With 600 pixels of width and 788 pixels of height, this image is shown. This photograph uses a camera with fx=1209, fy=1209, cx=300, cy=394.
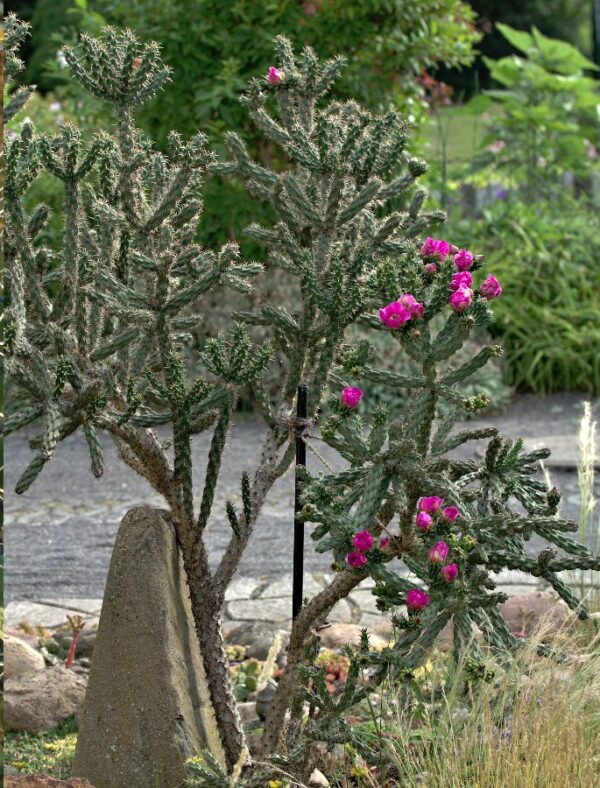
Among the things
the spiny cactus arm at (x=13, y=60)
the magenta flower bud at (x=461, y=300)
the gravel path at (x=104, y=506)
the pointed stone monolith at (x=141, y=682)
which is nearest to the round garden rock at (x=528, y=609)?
the gravel path at (x=104, y=506)

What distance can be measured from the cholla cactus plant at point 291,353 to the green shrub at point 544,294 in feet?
17.3

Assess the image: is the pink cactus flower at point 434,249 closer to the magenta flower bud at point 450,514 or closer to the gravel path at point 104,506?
the magenta flower bud at point 450,514

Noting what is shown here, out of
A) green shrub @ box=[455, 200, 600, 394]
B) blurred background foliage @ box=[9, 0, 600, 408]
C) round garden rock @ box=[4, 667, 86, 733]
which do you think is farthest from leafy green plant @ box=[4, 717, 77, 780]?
green shrub @ box=[455, 200, 600, 394]

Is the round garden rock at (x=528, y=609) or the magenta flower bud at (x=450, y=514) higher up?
the magenta flower bud at (x=450, y=514)

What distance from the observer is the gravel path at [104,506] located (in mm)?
5141

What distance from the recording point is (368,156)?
3025 millimetres

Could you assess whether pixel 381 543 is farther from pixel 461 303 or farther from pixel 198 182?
pixel 198 182

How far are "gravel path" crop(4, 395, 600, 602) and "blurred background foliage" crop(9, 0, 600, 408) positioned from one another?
64 cm

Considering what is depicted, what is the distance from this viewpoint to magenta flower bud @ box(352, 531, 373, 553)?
2625 millimetres

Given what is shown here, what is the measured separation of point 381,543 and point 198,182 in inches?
38.8

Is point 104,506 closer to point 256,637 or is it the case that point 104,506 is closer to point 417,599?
point 256,637

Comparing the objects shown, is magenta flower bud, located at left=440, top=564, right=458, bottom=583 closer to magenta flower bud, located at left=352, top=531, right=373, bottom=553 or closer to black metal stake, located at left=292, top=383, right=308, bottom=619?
magenta flower bud, located at left=352, top=531, right=373, bottom=553

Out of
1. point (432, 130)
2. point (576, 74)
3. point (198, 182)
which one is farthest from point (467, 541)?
point (432, 130)

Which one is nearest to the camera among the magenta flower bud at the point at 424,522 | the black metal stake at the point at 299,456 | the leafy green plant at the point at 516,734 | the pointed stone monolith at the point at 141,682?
the leafy green plant at the point at 516,734
